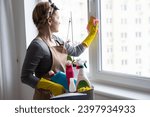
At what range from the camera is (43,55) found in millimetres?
1350

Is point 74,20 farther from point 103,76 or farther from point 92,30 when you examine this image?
point 103,76

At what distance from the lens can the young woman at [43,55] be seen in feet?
4.35

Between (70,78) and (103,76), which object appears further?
(103,76)

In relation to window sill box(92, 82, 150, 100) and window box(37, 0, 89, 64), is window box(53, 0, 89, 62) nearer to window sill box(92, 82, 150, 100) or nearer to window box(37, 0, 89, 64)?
window box(37, 0, 89, 64)

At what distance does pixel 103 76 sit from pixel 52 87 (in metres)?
0.55

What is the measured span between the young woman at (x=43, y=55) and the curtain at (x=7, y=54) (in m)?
0.57

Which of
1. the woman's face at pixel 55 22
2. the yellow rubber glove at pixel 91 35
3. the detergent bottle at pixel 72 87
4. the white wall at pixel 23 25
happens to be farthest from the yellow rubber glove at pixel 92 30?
the white wall at pixel 23 25

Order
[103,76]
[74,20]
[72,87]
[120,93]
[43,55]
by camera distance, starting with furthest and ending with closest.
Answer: [74,20], [103,76], [120,93], [43,55], [72,87]

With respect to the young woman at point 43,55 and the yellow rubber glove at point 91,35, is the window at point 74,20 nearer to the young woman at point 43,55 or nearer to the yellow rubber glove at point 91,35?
the yellow rubber glove at point 91,35

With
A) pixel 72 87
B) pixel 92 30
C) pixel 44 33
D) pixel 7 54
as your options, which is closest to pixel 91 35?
pixel 92 30

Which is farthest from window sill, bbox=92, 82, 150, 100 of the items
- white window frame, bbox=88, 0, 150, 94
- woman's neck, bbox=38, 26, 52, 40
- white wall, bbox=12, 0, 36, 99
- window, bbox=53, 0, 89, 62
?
white wall, bbox=12, 0, 36, 99

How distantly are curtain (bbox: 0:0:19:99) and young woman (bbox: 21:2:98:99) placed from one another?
1.89 ft

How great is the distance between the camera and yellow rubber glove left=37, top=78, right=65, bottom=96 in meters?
1.24

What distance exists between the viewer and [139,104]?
1.25m
